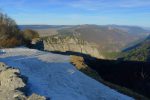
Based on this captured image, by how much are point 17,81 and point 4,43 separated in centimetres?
5699

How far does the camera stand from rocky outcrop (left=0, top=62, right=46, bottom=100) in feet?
77.4

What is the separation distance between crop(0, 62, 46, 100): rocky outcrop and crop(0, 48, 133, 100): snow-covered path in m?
1.59

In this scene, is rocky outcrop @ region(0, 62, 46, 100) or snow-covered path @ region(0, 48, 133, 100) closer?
rocky outcrop @ region(0, 62, 46, 100)

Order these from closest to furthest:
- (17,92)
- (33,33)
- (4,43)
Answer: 1. (17,92)
2. (4,43)
3. (33,33)

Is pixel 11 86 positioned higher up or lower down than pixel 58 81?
higher up

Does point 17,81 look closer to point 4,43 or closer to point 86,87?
point 86,87

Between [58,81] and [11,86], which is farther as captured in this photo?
[58,81]

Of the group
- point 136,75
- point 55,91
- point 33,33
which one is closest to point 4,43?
point 136,75

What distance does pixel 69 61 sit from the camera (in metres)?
44.2

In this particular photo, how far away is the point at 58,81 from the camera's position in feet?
110

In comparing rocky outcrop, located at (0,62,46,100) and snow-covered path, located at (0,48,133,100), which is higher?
rocky outcrop, located at (0,62,46,100)

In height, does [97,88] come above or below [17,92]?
below

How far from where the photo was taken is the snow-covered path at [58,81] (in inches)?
1168

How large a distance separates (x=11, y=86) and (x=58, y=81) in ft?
27.3
